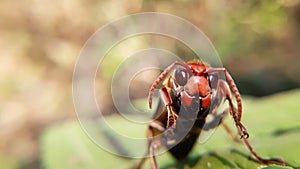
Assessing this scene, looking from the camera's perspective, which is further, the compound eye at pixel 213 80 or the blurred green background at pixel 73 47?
the blurred green background at pixel 73 47

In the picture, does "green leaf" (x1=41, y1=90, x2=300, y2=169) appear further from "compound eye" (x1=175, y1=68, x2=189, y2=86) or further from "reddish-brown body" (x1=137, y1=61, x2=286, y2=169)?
"compound eye" (x1=175, y1=68, x2=189, y2=86)

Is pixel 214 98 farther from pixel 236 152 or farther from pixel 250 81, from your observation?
pixel 250 81

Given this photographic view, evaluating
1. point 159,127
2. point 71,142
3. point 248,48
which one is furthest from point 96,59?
point 159,127

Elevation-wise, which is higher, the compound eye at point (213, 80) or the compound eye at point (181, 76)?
the compound eye at point (181, 76)

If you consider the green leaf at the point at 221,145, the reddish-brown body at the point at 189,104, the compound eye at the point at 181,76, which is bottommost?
the green leaf at the point at 221,145

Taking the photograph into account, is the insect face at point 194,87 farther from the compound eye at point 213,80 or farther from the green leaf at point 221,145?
the green leaf at point 221,145

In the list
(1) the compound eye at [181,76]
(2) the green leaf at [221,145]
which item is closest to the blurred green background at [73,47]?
(2) the green leaf at [221,145]

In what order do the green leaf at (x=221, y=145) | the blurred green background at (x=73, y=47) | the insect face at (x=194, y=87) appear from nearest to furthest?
the insect face at (x=194, y=87) → the green leaf at (x=221, y=145) → the blurred green background at (x=73, y=47)

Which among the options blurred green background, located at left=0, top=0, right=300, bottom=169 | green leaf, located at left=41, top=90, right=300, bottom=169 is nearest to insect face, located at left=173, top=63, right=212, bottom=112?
green leaf, located at left=41, top=90, right=300, bottom=169
